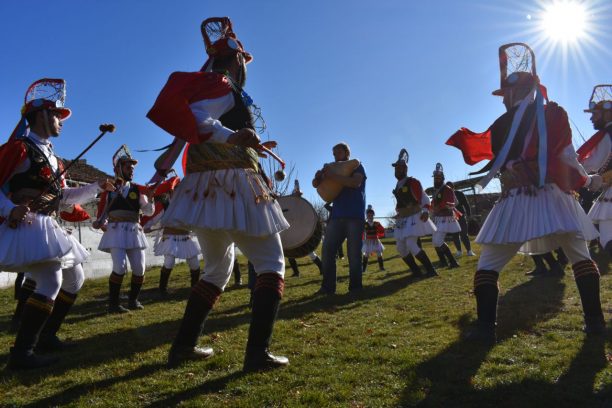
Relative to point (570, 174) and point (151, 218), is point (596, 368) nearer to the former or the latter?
point (570, 174)

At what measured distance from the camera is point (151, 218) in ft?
30.0

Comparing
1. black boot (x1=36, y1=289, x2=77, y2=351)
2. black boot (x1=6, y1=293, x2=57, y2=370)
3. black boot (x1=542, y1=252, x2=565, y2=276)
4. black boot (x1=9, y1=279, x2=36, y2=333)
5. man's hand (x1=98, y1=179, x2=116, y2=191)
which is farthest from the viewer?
black boot (x1=542, y1=252, x2=565, y2=276)

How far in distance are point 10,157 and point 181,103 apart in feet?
5.05

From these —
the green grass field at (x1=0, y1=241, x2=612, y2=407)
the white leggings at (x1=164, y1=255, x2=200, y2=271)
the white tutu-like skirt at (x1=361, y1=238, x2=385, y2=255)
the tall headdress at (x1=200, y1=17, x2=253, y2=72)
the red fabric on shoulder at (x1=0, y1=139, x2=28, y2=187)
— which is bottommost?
the green grass field at (x1=0, y1=241, x2=612, y2=407)

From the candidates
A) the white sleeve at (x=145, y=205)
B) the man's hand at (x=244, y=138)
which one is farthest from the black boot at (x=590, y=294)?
the white sleeve at (x=145, y=205)

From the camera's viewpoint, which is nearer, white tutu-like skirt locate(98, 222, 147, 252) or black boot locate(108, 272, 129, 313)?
black boot locate(108, 272, 129, 313)

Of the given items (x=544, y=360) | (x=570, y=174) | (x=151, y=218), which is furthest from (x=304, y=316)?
(x=151, y=218)

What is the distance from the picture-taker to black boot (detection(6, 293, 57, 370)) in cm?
342

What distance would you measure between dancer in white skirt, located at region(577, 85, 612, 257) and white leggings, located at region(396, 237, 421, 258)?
363 cm

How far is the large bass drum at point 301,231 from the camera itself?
5943 mm

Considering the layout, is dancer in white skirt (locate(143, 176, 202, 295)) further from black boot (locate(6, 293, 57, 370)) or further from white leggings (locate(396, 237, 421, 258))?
black boot (locate(6, 293, 57, 370))

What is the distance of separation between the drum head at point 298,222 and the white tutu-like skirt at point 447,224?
5433 mm

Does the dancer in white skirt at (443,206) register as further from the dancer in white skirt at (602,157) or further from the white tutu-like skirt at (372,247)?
the dancer in white skirt at (602,157)

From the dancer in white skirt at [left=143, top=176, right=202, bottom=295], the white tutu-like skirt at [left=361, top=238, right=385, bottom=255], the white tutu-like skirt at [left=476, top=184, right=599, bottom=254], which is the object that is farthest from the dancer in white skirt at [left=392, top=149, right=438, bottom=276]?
the white tutu-like skirt at [left=476, top=184, right=599, bottom=254]
